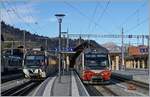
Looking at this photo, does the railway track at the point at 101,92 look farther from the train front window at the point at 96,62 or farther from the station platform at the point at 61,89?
the train front window at the point at 96,62

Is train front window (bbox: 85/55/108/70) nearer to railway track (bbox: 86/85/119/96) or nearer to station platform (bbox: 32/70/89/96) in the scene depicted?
station platform (bbox: 32/70/89/96)

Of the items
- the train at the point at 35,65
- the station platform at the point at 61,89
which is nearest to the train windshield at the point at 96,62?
the station platform at the point at 61,89

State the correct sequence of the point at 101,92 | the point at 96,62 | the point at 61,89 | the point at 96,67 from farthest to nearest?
the point at 96,62 → the point at 96,67 → the point at 61,89 → the point at 101,92

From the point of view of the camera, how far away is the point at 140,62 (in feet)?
403

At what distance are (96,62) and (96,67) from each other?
1.34 feet

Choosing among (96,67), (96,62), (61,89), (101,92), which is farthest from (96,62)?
(101,92)

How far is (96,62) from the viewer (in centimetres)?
3384

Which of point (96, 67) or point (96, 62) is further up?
point (96, 62)

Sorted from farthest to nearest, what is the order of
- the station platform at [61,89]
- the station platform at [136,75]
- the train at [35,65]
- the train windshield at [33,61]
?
the station platform at [136,75] < the train windshield at [33,61] < the train at [35,65] < the station platform at [61,89]

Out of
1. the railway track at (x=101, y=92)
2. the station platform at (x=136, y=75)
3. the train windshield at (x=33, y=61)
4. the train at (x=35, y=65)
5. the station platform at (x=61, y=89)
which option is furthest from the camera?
the station platform at (x=136, y=75)

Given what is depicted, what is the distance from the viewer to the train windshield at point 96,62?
111 ft

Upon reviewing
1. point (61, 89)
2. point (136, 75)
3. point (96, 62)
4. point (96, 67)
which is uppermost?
point (96, 62)

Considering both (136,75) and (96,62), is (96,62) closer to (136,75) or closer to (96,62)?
(96,62)

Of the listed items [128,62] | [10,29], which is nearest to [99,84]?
[10,29]
